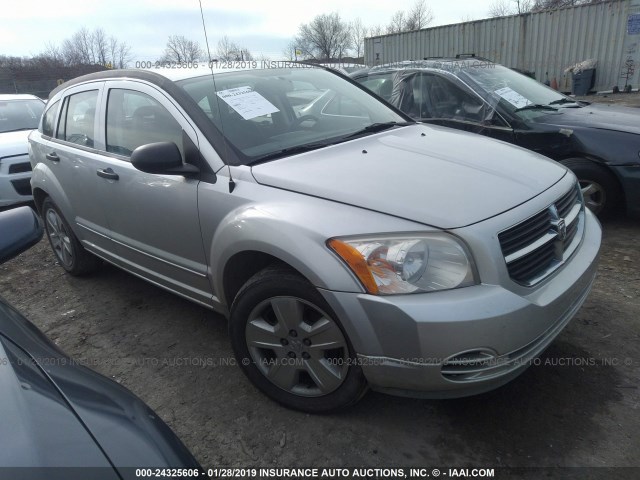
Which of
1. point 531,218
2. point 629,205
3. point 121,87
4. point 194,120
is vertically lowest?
point 629,205

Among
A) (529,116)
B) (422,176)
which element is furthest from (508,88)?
(422,176)

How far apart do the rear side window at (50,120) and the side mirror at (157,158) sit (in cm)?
215

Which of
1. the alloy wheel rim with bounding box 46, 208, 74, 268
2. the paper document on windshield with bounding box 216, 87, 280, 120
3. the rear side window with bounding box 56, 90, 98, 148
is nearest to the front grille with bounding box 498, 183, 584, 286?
the paper document on windshield with bounding box 216, 87, 280, 120

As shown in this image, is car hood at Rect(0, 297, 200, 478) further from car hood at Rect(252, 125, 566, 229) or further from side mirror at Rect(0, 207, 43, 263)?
car hood at Rect(252, 125, 566, 229)

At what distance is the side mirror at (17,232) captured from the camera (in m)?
1.82

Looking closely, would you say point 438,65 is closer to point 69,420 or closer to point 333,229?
point 333,229

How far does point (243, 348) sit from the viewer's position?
95.4 inches

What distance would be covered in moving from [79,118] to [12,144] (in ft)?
11.4

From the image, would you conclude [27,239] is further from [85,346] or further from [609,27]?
[609,27]

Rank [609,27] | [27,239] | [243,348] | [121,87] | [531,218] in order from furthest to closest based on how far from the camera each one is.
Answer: [609,27], [121,87], [243,348], [531,218], [27,239]

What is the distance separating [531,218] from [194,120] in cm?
176

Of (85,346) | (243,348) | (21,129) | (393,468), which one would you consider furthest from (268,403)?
(21,129)

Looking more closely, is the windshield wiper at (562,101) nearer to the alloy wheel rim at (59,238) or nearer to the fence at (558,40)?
the alloy wheel rim at (59,238)

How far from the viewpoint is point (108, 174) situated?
3096 mm
